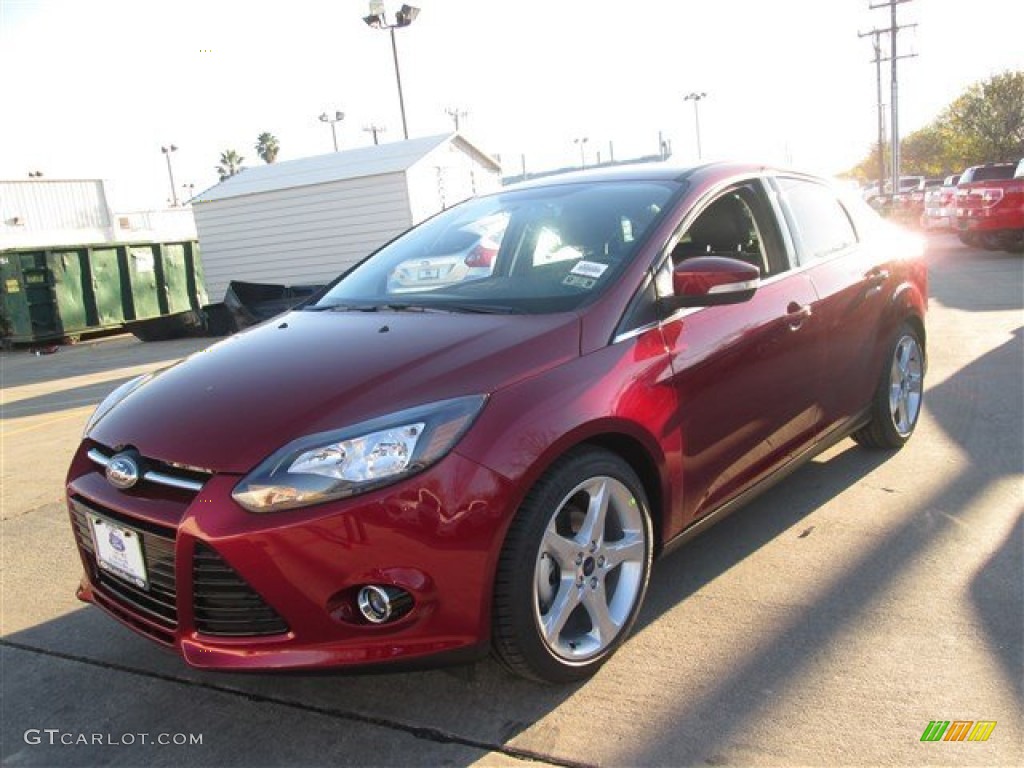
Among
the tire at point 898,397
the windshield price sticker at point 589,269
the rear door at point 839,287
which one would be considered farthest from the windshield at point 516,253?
the tire at point 898,397

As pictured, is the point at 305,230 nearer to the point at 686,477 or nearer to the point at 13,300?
the point at 13,300

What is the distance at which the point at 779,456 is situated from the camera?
357 centimetres

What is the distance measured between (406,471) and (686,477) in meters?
1.14

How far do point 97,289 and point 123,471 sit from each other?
1524cm

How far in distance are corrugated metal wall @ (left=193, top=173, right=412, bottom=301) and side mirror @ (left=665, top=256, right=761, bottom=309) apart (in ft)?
45.1

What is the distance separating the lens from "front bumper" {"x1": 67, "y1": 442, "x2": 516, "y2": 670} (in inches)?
87.4

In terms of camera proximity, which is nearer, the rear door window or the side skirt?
the side skirt

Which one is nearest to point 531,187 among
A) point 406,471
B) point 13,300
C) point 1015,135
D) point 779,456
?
point 779,456

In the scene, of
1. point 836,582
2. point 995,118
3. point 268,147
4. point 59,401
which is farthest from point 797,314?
point 268,147

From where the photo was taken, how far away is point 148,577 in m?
2.48

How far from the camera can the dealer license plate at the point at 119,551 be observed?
2.49 meters

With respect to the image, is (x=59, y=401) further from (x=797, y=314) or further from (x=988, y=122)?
(x=988, y=122)

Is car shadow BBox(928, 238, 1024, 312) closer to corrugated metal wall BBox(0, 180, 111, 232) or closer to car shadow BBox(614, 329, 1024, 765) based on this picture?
car shadow BBox(614, 329, 1024, 765)

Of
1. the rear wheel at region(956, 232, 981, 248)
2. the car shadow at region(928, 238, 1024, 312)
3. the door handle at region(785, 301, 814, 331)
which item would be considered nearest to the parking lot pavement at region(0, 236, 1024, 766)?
the door handle at region(785, 301, 814, 331)
